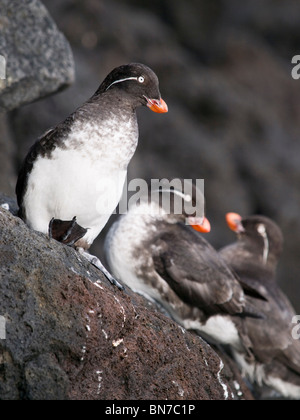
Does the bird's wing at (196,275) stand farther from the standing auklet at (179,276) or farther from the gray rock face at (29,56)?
the gray rock face at (29,56)

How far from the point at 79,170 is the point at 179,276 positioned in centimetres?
161

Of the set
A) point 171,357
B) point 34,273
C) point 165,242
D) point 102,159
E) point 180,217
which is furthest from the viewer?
point 180,217

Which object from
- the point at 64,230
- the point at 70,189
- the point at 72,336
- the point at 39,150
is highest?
the point at 39,150

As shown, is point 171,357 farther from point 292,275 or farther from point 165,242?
point 292,275

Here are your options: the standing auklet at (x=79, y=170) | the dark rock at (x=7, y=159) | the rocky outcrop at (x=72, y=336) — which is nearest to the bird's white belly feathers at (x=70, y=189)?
the standing auklet at (x=79, y=170)

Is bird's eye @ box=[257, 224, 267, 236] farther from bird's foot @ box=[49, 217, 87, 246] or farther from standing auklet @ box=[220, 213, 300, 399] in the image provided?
bird's foot @ box=[49, 217, 87, 246]

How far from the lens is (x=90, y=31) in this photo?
11234mm

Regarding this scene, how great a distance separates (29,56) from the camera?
561 cm

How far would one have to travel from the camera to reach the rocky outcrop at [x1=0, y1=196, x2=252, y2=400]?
3289 millimetres

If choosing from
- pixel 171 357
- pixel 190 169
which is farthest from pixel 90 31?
pixel 171 357

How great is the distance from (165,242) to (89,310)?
2211 mm

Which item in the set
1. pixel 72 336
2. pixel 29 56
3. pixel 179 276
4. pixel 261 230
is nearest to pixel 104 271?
pixel 72 336

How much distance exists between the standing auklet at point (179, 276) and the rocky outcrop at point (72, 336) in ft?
4.78

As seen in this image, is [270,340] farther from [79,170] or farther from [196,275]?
[79,170]
